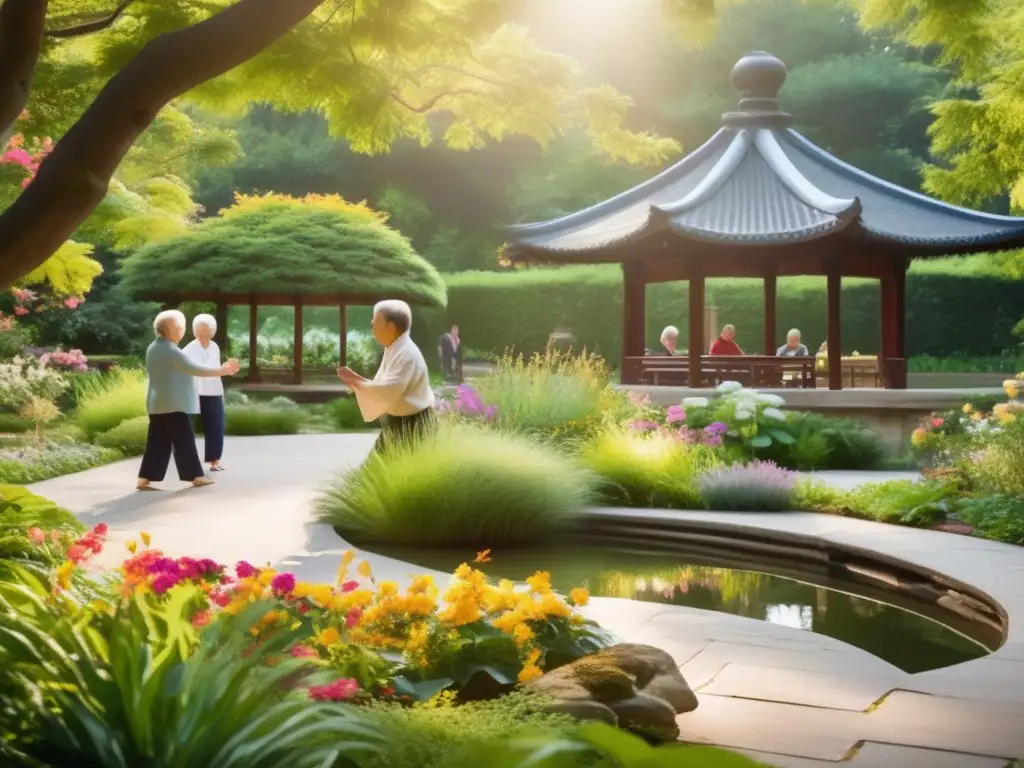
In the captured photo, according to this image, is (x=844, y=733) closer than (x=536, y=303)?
Yes

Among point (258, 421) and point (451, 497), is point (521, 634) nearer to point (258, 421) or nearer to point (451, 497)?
point (451, 497)

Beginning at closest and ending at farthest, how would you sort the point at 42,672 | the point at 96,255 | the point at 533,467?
the point at 42,672 → the point at 533,467 → the point at 96,255

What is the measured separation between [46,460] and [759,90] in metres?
11.6

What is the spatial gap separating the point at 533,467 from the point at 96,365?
22077 mm

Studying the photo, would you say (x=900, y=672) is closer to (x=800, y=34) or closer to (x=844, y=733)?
(x=844, y=733)

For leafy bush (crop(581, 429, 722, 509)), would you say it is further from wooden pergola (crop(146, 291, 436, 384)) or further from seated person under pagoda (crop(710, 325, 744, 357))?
wooden pergola (crop(146, 291, 436, 384))

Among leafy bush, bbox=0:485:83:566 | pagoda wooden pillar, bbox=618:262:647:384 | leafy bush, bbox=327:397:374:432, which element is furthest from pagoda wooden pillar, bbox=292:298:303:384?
leafy bush, bbox=0:485:83:566

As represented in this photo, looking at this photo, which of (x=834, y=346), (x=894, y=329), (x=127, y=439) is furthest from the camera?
(x=894, y=329)

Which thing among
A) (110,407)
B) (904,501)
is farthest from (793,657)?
(110,407)

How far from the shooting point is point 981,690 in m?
4.98

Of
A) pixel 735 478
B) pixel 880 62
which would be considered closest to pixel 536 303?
pixel 880 62

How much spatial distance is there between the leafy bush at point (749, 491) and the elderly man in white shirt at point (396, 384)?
8.12ft

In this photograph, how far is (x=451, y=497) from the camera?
923cm

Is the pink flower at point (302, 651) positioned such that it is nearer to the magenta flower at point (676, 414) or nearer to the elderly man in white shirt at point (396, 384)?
the elderly man in white shirt at point (396, 384)
